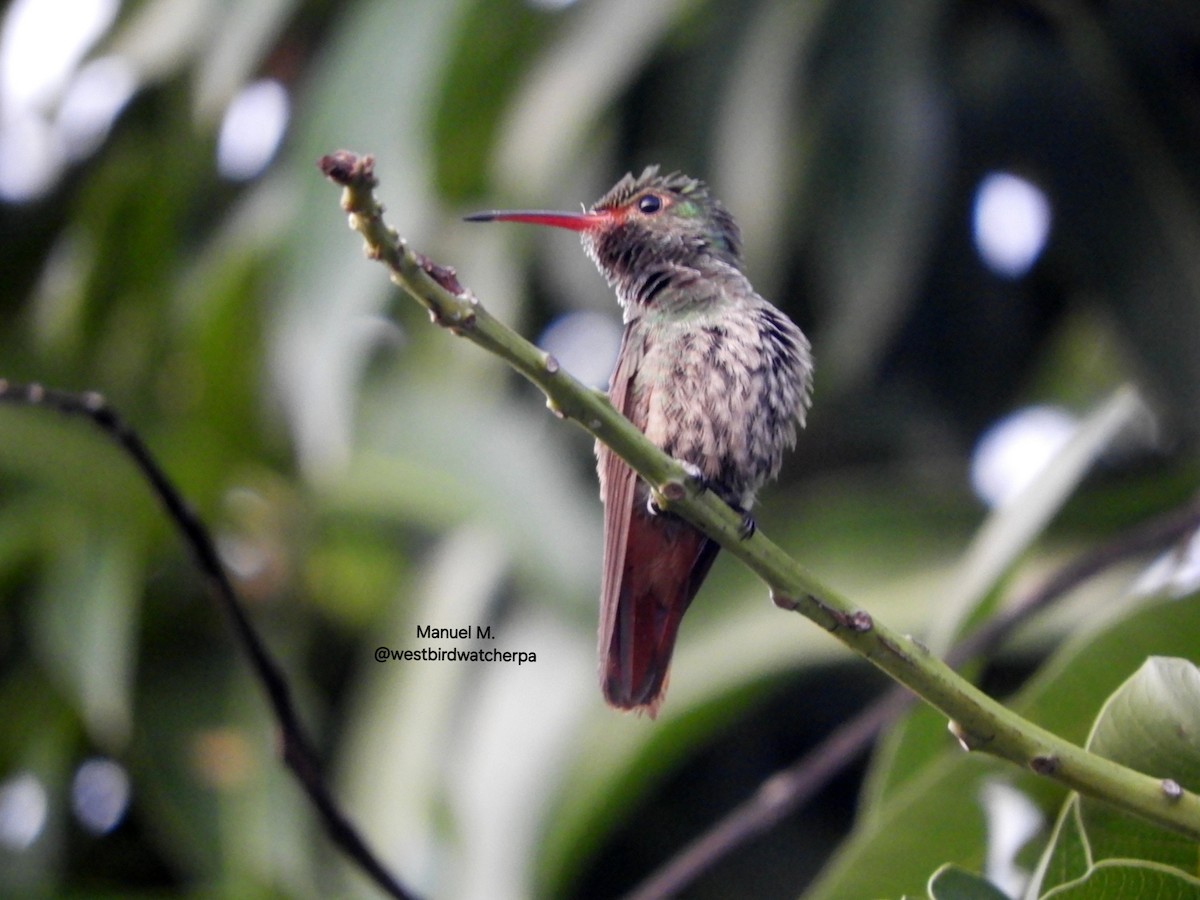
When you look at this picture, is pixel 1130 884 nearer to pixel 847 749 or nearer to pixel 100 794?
pixel 847 749

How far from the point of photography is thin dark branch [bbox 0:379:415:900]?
130 centimetres

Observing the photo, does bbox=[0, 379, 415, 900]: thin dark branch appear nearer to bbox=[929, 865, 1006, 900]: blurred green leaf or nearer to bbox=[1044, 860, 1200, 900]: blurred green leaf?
bbox=[929, 865, 1006, 900]: blurred green leaf

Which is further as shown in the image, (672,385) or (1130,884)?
(672,385)

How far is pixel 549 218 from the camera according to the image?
1246 millimetres

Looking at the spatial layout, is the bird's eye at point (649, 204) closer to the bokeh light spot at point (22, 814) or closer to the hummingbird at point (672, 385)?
the hummingbird at point (672, 385)

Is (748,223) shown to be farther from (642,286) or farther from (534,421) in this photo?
(534,421)

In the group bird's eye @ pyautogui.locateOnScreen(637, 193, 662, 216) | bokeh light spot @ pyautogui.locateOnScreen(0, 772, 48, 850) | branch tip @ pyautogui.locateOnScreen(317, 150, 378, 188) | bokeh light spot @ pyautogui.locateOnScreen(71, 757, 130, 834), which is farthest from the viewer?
bokeh light spot @ pyautogui.locateOnScreen(71, 757, 130, 834)

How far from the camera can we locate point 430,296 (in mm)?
953

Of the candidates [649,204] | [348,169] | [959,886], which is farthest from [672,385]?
[348,169]

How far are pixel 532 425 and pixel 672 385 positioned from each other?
6.06 feet

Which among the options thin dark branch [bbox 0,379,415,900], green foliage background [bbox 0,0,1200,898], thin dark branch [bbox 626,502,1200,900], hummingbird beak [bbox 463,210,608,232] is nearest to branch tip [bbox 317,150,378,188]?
hummingbird beak [bbox 463,210,608,232]

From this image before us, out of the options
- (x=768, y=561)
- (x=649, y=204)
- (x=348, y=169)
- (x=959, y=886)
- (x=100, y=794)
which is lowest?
(x=100, y=794)

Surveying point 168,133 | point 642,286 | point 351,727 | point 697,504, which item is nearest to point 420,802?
point 351,727

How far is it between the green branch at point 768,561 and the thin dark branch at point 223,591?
47 cm
